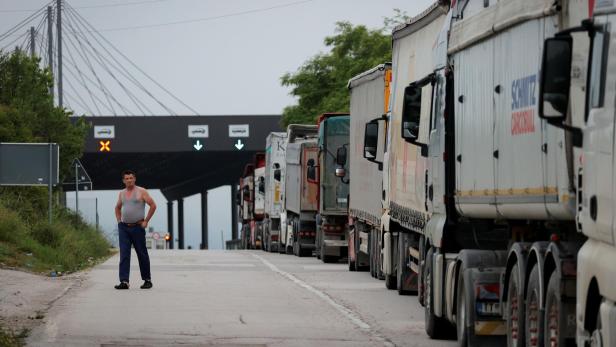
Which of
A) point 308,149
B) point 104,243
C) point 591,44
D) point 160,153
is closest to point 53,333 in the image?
point 591,44

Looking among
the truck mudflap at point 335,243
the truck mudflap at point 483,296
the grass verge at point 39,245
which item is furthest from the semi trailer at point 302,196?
the truck mudflap at point 483,296

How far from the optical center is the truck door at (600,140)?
943 centimetres

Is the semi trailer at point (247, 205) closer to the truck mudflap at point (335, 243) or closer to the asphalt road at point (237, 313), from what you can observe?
the truck mudflap at point (335, 243)

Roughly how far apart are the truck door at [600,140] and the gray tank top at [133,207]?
14422mm

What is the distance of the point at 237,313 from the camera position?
1888cm

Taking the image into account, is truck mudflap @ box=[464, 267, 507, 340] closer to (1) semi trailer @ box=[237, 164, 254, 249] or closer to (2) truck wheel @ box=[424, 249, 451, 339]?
(2) truck wheel @ box=[424, 249, 451, 339]

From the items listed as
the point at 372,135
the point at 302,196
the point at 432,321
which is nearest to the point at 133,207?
the point at 372,135

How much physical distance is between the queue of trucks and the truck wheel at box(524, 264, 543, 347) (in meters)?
0.01

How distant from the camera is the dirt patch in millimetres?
17625

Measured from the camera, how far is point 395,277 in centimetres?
2441

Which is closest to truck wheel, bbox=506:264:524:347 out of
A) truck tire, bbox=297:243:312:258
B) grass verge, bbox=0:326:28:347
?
grass verge, bbox=0:326:28:347

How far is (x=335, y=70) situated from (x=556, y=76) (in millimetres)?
64459

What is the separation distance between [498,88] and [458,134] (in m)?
2.19

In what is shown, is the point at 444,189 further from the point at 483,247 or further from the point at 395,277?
the point at 395,277
